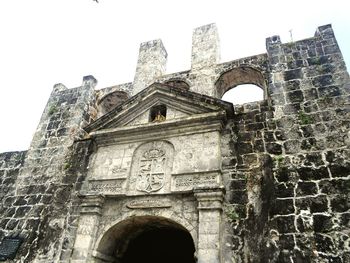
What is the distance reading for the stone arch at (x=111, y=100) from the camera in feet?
28.8

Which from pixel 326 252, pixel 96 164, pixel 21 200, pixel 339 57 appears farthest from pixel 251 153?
pixel 21 200

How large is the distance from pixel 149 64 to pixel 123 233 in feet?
15.5

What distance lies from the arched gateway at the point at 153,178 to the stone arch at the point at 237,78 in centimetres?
136

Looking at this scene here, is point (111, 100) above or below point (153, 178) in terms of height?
above

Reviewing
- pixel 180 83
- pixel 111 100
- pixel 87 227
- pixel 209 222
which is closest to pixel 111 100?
pixel 111 100

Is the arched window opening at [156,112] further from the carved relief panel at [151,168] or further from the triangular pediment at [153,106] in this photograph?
the carved relief panel at [151,168]

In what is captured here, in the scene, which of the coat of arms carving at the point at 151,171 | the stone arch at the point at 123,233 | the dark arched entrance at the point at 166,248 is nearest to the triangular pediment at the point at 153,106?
the coat of arms carving at the point at 151,171

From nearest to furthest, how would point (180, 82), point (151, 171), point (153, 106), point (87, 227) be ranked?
1. point (87, 227)
2. point (151, 171)
3. point (153, 106)
4. point (180, 82)

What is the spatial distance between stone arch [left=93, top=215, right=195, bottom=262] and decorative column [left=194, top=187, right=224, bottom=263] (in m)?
0.48

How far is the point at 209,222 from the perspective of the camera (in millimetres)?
5254

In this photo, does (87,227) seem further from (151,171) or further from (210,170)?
(210,170)

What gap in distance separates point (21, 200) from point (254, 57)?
21.8ft

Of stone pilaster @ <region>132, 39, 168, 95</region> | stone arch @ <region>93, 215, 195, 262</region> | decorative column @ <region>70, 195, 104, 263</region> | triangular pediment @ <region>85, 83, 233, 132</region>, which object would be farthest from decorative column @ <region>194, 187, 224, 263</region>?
stone pilaster @ <region>132, 39, 168, 95</region>

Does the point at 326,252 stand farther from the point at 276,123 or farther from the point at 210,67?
the point at 210,67
